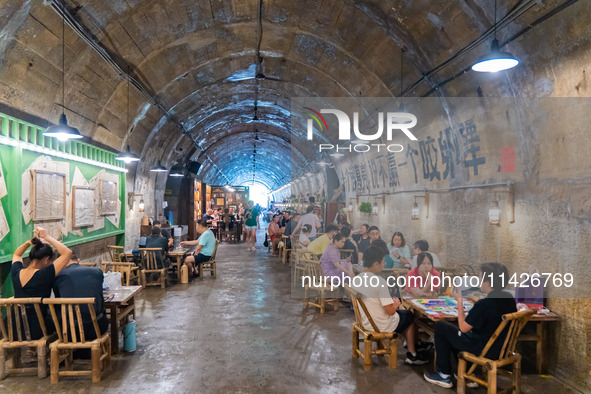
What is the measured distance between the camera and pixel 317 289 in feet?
21.6

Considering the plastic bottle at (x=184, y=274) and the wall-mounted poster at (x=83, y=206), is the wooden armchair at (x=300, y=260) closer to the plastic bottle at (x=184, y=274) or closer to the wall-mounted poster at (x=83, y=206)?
the plastic bottle at (x=184, y=274)

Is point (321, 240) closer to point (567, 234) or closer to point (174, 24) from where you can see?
point (567, 234)

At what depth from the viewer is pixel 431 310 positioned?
404cm

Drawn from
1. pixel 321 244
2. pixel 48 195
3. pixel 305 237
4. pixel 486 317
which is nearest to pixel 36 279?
pixel 48 195

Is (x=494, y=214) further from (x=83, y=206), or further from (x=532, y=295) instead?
(x=83, y=206)

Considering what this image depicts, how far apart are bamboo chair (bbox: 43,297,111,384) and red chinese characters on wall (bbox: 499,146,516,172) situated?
16.7 feet

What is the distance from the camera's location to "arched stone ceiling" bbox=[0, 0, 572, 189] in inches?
201

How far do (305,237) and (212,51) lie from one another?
4708mm

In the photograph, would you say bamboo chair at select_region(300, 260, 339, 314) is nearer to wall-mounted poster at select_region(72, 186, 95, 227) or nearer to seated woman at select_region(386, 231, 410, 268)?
seated woman at select_region(386, 231, 410, 268)

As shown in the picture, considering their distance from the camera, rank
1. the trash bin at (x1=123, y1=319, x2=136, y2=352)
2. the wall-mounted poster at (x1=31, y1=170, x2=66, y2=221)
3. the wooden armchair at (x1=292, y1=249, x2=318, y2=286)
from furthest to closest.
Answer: the wooden armchair at (x1=292, y1=249, x2=318, y2=286)
the wall-mounted poster at (x1=31, y1=170, x2=66, y2=221)
the trash bin at (x1=123, y1=319, x2=136, y2=352)

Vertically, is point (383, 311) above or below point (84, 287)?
below

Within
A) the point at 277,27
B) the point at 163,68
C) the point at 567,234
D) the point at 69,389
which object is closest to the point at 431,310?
the point at 567,234

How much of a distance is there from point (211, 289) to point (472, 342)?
18.0 feet

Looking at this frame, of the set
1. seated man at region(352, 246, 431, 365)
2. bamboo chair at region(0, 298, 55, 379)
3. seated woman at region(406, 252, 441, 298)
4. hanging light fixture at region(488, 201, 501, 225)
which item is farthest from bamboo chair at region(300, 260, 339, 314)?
bamboo chair at region(0, 298, 55, 379)
